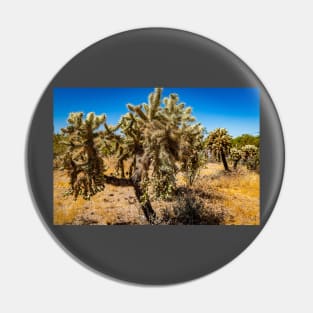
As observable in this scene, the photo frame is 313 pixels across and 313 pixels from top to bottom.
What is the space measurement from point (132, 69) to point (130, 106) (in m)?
0.30

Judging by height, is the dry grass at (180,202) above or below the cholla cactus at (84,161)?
below

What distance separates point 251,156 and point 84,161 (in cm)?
136

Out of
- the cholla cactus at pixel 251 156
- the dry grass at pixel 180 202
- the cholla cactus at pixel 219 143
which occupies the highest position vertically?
the cholla cactus at pixel 219 143

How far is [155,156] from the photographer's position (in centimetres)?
719

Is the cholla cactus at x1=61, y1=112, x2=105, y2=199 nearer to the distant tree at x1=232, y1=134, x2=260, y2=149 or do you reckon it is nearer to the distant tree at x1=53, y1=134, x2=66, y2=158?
the distant tree at x1=53, y1=134, x2=66, y2=158

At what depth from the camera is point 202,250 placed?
7102 mm

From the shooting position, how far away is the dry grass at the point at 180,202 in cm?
717

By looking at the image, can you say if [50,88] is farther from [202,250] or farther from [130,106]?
[202,250]

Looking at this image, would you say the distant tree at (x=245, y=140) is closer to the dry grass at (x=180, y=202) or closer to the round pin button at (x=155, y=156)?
the round pin button at (x=155, y=156)

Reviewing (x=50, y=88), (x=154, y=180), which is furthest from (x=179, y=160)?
(x=50, y=88)

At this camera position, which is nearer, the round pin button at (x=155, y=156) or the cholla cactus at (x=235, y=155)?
the round pin button at (x=155, y=156)

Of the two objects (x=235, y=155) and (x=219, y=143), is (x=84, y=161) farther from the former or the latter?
(x=235, y=155)

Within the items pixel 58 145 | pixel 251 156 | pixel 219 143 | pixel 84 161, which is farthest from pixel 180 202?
pixel 58 145

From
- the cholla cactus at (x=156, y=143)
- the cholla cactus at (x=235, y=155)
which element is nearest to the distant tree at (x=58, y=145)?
the cholla cactus at (x=156, y=143)
